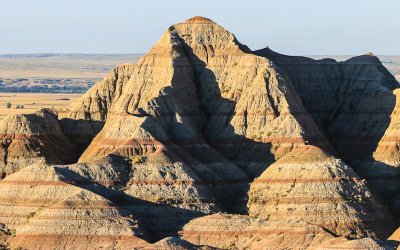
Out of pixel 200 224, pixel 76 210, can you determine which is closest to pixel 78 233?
pixel 76 210

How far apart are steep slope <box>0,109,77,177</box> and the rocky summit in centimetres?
16

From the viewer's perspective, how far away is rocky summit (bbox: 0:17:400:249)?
374ft

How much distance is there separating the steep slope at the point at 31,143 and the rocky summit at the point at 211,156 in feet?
0.52

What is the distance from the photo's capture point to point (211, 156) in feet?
432

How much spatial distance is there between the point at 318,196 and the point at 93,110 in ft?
113

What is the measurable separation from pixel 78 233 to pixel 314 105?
44.4 metres

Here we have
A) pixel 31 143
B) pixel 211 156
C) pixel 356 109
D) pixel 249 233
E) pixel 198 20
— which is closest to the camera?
pixel 249 233

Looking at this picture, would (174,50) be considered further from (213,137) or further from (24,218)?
(24,218)

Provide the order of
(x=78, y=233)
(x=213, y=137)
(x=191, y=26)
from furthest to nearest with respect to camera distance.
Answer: (x=191, y=26), (x=213, y=137), (x=78, y=233)

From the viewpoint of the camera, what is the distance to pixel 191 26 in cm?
14675

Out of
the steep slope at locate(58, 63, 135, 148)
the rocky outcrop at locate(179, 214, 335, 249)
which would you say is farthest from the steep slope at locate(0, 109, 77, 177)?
the rocky outcrop at locate(179, 214, 335, 249)

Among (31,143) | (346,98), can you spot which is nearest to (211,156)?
(31,143)

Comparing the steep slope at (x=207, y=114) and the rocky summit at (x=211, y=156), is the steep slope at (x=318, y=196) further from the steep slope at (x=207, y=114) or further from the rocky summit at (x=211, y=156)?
the steep slope at (x=207, y=114)

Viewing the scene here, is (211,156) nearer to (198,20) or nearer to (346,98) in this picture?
(198,20)
